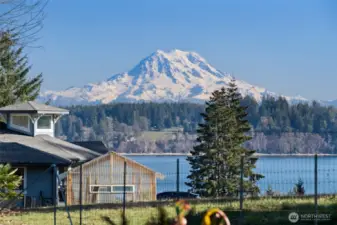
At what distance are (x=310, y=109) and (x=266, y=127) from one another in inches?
761

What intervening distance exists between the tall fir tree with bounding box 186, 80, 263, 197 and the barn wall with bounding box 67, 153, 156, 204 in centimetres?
477

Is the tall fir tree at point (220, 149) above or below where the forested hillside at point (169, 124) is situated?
below

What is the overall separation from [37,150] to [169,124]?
141797 millimetres

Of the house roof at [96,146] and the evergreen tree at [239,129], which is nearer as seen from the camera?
the evergreen tree at [239,129]

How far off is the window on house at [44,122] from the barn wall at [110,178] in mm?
5548

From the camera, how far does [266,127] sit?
12550 cm

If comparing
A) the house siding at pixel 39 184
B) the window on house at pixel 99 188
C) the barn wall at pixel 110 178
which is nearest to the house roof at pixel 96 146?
the barn wall at pixel 110 178

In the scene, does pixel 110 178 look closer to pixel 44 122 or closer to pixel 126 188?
pixel 126 188

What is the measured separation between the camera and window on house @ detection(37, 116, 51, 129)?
4719cm

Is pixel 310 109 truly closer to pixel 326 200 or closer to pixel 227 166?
pixel 227 166

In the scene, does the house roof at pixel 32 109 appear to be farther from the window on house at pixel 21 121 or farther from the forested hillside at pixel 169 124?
the forested hillside at pixel 169 124

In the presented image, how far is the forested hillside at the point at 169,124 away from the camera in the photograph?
12184 centimetres

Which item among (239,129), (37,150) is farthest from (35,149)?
(239,129)

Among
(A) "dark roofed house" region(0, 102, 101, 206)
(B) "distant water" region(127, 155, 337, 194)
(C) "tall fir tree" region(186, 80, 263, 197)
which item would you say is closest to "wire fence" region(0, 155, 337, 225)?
(B) "distant water" region(127, 155, 337, 194)
